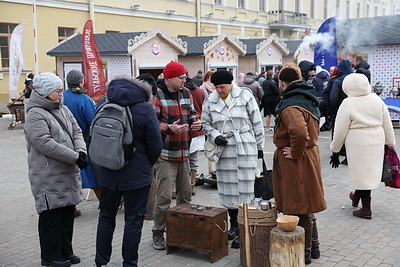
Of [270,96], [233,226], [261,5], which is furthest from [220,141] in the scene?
[261,5]

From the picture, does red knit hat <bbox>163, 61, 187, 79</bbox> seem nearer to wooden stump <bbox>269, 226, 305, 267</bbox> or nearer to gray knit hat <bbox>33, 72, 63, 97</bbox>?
gray knit hat <bbox>33, 72, 63, 97</bbox>

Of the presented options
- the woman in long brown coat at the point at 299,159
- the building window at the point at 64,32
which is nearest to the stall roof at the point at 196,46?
the building window at the point at 64,32

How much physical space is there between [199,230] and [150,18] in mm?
25686

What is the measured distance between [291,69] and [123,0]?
24206 millimetres

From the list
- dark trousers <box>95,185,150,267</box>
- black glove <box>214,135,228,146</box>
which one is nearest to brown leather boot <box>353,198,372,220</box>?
black glove <box>214,135,228,146</box>

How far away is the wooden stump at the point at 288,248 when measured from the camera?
4.06m

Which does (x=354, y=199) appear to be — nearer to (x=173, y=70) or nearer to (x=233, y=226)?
(x=233, y=226)

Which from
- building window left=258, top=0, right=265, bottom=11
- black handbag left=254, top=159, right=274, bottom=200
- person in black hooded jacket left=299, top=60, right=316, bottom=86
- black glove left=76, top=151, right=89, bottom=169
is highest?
building window left=258, top=0, right=265, bottom=11

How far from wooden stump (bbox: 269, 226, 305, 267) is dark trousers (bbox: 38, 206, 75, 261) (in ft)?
6.32

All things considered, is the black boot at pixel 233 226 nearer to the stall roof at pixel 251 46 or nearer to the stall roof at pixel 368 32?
the stall roof at pixel 368 32

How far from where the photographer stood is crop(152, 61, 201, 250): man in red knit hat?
500cm

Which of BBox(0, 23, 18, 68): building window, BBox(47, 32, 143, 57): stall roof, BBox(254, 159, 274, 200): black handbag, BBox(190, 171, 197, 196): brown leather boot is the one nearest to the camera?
BBox(254, 159, 274, 200): black handbag

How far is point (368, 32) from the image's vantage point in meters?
15.0

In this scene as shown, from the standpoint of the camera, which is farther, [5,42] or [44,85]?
[5,42]
